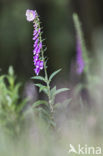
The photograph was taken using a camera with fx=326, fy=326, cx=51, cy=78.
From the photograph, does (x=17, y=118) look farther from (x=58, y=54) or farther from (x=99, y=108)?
(x=58, y=54)

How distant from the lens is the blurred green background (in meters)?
7.21

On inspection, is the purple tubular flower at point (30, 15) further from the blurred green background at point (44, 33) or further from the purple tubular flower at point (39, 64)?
the blurred green background at point (44, 33)

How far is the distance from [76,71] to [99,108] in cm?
96

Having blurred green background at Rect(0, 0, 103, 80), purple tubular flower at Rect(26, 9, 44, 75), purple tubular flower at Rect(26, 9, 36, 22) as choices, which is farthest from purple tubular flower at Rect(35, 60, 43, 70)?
blurred green background at Rect(0, 0, 103, 80)

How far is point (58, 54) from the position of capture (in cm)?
752

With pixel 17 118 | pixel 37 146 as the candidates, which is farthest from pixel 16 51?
pixel 37 146

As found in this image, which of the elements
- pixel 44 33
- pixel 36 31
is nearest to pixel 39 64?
pixel 36 31

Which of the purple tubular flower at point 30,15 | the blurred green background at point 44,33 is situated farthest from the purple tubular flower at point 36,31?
the blurred green background at point 44,33

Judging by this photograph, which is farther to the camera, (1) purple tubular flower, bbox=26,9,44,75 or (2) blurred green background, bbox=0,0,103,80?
(2) blurred green background, bbox=0,0,103,80

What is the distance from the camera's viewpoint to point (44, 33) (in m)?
7.18

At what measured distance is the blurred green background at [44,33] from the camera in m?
7.21

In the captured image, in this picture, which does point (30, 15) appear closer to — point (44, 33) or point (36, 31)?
point (36, 31)

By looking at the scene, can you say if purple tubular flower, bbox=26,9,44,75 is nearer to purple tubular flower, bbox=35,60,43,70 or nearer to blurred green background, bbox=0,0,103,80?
purple tubular flower, bbox=35,60,43,70

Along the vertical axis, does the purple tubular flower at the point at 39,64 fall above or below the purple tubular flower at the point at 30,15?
below
